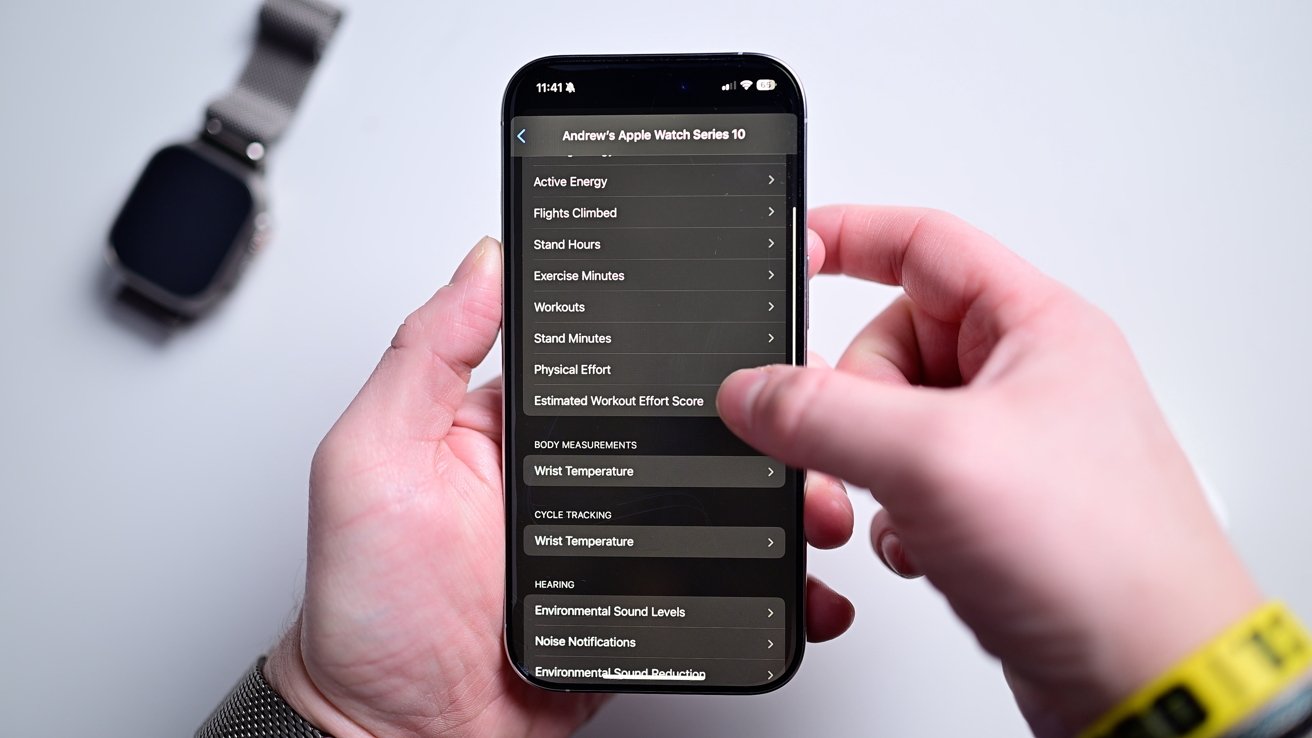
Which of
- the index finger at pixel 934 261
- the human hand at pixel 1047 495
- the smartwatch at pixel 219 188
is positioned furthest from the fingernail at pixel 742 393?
the smartwatch at pixel 219 188

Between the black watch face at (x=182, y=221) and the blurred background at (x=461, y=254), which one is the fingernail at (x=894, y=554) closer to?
the blurred background at (x=461, y=254)

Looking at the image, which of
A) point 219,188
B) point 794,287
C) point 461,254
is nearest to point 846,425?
point 794,287

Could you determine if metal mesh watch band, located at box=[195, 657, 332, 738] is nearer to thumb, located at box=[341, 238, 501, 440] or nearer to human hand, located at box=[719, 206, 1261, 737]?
thumb, located at box=[341, 238, 501, 440]

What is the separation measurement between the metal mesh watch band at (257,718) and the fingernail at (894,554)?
41cm

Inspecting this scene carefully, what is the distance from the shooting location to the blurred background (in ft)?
2.50

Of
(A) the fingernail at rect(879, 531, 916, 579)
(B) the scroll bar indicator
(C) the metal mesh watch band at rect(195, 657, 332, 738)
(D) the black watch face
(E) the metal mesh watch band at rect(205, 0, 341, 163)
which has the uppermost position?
(E) the metal mesh watch band at rect(205, 0, 341, 163)

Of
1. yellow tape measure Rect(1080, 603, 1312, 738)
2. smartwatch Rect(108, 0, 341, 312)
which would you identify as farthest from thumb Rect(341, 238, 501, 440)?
yellow tape measure Rect(1080, 603, 1312, 738)

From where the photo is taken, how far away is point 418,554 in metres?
0.59

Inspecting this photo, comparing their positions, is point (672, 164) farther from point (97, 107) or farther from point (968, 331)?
point (97, 107)

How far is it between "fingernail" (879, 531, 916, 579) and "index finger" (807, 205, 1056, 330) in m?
0.16

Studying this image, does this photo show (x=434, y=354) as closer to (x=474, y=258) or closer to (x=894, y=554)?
(x=474, y=258)

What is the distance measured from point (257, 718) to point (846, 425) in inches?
18.5

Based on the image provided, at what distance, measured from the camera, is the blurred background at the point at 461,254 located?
763 mm

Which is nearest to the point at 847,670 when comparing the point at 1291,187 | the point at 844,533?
the point at 844,533
